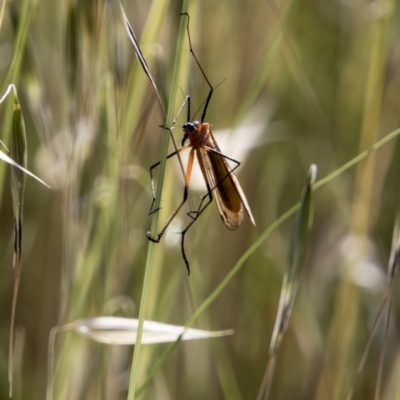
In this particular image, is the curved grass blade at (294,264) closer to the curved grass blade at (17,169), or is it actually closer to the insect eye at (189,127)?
the curved grass blade at (17,169)

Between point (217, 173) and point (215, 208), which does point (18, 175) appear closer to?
point (217, 173)

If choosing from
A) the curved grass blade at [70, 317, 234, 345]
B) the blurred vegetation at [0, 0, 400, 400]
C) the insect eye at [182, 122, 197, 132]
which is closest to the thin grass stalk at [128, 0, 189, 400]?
the curved grass blade at [70, 317, 234, 345]

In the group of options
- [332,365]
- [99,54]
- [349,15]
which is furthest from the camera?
[349,15]

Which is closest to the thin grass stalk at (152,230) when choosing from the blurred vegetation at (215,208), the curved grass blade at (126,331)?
the curved grass blade at (126,331)

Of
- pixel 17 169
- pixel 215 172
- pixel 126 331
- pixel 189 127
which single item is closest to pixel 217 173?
pixel 215 172

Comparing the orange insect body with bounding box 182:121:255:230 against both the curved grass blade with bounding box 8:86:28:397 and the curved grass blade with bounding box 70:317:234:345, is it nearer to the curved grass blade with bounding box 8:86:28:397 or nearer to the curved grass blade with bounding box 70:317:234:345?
the curved grass blade with bounding box 70:317:234:345

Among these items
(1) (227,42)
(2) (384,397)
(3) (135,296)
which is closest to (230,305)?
(3) (135,296)

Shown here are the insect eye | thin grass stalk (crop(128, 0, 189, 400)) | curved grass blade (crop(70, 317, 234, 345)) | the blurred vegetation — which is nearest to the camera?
thin grass stalk (crop(128, 0, 189, 400))

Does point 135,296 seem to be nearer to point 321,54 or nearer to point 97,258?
point 97,258
